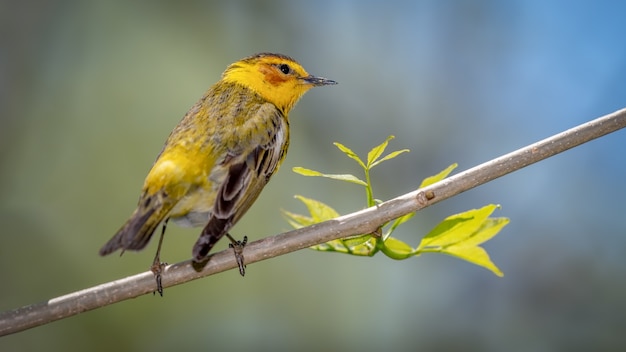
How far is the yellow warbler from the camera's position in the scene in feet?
7.41

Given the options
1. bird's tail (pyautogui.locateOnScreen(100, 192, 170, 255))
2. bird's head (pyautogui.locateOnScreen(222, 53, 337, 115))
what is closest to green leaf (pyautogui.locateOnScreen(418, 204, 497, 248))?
bird's tail (pyautogui.locateOnScreen(100, 192, 170, 255))

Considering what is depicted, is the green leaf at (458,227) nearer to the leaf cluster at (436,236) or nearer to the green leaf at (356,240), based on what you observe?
the leaf cluster at (436,236)

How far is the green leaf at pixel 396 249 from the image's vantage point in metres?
2.09

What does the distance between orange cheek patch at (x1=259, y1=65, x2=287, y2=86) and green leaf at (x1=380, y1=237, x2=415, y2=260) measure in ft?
3.50

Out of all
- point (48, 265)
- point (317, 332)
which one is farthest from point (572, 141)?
point (48, 265)

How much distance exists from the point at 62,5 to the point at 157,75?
1082 millimetres

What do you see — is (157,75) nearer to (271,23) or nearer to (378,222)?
(271,23)

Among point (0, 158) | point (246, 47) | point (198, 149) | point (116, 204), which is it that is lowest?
point (198, 149)

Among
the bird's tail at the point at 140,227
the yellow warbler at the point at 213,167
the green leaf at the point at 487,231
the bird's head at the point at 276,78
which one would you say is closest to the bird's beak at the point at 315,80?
the bird's head at the point at 276,78

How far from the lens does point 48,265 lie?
4.51 meters

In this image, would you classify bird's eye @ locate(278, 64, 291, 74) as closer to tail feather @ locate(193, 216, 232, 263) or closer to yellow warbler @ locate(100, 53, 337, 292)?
yellow warbler @ locate(100, 53, 337, 292)

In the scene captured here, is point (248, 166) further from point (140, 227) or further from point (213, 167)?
point (140, 227)

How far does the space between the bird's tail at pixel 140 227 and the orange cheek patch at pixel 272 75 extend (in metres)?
0.82

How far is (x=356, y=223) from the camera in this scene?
6.66 feet
